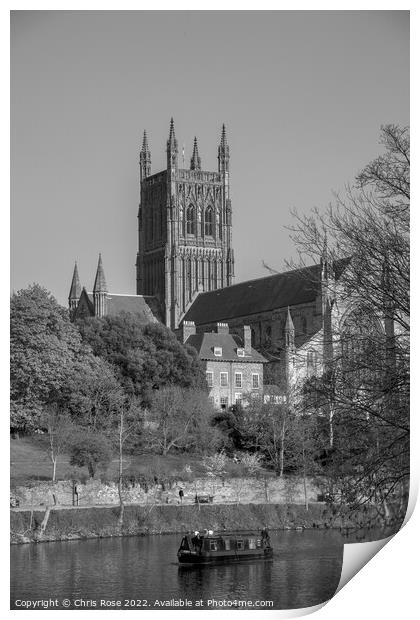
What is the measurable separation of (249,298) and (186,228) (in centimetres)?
1634

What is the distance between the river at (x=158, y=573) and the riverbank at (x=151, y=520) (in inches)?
31.4

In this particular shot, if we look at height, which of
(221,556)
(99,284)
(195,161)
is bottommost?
(221,556)

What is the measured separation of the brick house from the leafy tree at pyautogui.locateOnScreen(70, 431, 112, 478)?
783 inches

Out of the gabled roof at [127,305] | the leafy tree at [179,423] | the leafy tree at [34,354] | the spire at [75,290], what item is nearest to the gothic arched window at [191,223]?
the gabled roof at [127,305]

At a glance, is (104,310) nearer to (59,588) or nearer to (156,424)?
(156,424)

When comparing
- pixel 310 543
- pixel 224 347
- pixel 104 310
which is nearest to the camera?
pixel 310 543

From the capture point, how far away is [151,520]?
37.3 m

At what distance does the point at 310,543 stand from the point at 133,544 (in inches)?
207

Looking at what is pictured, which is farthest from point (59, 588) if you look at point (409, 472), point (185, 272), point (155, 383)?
point (185, 272)

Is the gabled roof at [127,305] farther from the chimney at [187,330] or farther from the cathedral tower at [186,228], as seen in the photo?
the chimney at [187,330]

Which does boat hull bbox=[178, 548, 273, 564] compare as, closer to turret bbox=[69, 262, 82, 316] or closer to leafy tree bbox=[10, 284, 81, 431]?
leafy tree bbox=[10, 284, 81, 431]

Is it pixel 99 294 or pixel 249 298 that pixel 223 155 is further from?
pixel 99 294

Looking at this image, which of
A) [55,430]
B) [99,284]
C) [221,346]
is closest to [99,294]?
[99,284]
